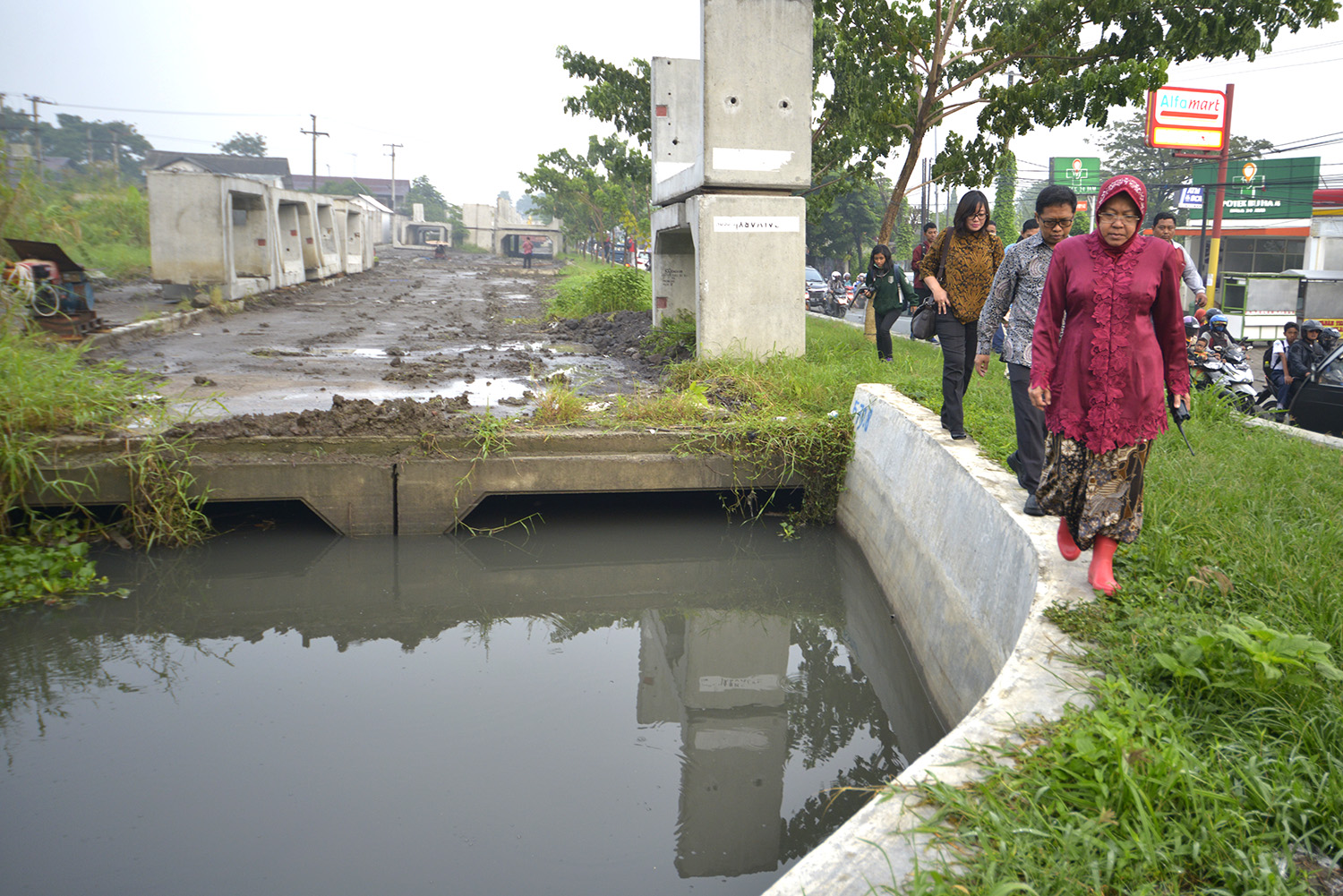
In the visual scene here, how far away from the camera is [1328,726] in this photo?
2541mm

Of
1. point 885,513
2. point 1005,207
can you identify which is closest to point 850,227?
point 1005,207

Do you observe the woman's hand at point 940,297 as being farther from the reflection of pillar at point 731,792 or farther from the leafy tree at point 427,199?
the leafy tree at point 427,199

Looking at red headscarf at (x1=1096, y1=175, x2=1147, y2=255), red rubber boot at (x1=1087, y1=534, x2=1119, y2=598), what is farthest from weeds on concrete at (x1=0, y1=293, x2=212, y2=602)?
red headscarf at (x1=1096, y1=175, x2=1147, y2=255)

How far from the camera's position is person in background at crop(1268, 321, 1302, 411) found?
984cm

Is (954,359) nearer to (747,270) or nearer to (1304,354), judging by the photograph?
(747,270)

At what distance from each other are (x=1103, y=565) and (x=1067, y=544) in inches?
8.1

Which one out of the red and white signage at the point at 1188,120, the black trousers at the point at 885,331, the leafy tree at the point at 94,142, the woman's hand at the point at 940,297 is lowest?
the black trousers at the point at 885,331

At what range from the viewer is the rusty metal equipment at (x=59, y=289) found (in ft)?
36.9

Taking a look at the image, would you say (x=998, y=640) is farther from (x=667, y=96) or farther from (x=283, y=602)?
(x=667, y=96)

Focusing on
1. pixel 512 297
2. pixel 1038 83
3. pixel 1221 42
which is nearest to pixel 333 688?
pixel 1038 83

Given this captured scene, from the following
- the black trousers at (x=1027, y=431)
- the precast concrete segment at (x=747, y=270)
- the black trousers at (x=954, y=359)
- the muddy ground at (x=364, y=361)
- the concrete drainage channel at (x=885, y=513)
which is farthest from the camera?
the precast concrete segment at (x=747, y=270)

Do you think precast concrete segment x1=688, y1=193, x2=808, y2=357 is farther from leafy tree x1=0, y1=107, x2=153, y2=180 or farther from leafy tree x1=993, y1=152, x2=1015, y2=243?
leafy tree x1=0, y1=107, x2=153, y2=180

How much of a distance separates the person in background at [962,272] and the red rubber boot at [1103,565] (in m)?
2.21

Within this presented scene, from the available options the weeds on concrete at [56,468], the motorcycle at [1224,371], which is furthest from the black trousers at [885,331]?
the weeds on concrete at [56,468]
